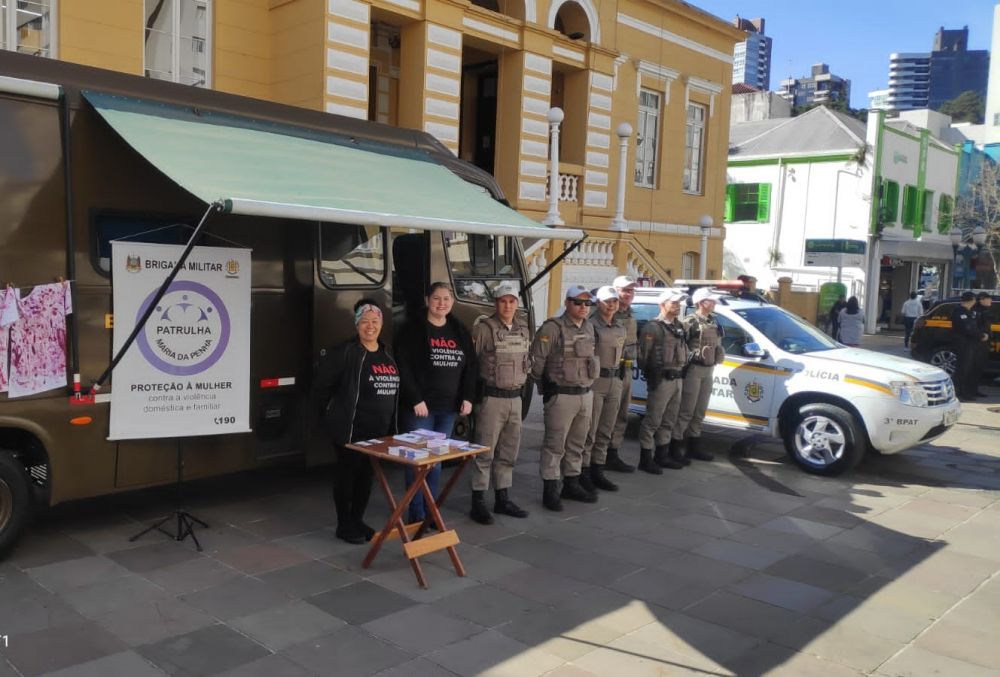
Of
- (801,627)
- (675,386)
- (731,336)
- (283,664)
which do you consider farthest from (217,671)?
(731,336)

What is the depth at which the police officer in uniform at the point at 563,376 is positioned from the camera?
277 inches

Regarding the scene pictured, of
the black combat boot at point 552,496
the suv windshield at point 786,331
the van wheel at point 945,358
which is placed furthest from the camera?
the van wheel at point 945,358

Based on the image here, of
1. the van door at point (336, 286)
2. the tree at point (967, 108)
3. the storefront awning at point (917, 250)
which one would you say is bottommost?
the van door at point (336, 286)

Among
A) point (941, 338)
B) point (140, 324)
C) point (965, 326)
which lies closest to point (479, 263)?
point (140, 324)

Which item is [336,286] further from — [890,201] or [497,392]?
[890,201]

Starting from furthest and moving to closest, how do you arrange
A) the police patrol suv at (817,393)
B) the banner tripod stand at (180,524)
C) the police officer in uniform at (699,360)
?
the police officer in uniform at (699,360), the police patrol suv at (817,393), the banner tripod stand at (180,524)

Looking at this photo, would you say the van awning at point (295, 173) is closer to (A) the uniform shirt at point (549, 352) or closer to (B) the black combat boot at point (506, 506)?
(A) the uniform shirt at point (549, 352)

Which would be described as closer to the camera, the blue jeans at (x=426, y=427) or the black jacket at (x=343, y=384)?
the black jacket at (x=343, y=384)

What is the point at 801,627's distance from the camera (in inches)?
199

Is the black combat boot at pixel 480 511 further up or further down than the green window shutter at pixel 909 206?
further down

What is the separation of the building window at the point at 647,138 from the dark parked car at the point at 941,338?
23.7ft

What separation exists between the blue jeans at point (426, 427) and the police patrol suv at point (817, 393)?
397 cm

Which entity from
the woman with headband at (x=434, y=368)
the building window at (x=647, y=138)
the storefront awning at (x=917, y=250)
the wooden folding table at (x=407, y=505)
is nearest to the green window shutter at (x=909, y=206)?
the storefront awning at (x=917, y=250)

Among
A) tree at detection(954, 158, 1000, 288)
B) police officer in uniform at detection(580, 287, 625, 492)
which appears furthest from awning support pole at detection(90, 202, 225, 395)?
tree at detection(954, 158, 1000, 288)
